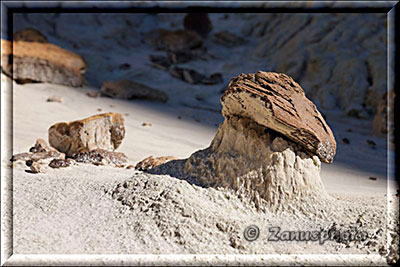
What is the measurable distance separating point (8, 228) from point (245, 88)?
4.16 feet

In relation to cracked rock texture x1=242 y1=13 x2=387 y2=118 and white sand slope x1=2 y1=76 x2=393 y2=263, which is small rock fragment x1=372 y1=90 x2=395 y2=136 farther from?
white sand slope x1=2 y1=76 x2=393 y2=263

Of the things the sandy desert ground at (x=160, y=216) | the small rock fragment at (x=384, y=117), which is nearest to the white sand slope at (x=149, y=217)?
the sandy desert ground at (x=160, y=216)

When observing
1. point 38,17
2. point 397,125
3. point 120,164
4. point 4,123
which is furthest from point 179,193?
point 38,17

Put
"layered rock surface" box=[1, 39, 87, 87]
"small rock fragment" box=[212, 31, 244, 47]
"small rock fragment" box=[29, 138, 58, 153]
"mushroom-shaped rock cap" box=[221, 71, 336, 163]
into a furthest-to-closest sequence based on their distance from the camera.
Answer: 1. "small rock fragment" box=[212, 31, 244, 47]
2. "layered rock surface" box=[1, 39, 87, 87]
3. "small rock fragment" box=[29, 138, 58, 153]
4. "mushroom-shaped rock cap" box=[221, 71, 336, 163]

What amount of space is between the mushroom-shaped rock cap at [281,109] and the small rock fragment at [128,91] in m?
3.86

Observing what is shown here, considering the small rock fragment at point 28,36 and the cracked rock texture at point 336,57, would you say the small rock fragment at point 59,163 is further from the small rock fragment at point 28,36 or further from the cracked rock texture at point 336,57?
the small rock fragment at point 28,36

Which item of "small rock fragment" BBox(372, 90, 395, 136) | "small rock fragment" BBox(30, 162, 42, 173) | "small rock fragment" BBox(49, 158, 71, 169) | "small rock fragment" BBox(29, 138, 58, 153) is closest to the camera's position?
"small rock fragment" BBox(30, 162, 42, 173)

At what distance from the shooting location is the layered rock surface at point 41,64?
5.74m

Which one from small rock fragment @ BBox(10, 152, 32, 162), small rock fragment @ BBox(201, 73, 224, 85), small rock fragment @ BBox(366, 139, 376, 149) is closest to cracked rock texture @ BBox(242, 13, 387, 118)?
small rock fragment @ BBox(201, 73, 224, 85)

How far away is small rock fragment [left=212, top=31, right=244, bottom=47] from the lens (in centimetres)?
920

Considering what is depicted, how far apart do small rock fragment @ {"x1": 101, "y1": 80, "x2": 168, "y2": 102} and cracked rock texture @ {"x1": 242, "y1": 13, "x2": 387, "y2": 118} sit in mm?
2306

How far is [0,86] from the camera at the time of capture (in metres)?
5.18

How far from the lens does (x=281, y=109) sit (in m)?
2.18

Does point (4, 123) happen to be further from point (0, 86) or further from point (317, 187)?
point (317, 187)
